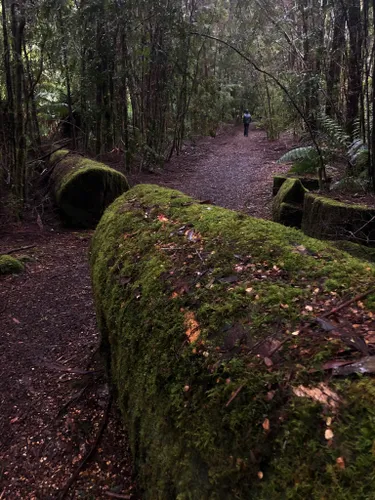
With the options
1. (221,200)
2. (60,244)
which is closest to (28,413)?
(60,244)

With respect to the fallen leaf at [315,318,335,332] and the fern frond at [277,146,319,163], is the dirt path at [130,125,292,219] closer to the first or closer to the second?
the fern frond at [277,146,319,163]

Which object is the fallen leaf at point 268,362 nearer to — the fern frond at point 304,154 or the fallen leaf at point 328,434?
the fallen leaf at point 328,434

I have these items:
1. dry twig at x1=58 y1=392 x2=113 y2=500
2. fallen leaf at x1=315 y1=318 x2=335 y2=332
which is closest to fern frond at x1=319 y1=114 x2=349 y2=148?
dry twig at x1=58 y1=392 x2=113 y2=500

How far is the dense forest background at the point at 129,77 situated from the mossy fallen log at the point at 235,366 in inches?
195

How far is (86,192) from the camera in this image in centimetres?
888

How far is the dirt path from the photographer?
11.1m

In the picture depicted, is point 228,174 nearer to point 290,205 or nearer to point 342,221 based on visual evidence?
point 290,205

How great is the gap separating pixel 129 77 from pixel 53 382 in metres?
10.1

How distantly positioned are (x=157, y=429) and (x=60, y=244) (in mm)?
6785

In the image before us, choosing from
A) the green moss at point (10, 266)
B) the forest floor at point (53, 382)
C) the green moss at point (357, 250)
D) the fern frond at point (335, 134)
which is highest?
the fern frond at point (335, 134)

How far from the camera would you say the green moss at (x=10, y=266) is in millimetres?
6680

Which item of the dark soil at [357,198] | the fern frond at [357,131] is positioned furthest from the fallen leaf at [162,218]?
the fern frond at [357,131]

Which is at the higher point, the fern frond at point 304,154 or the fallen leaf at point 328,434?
the fern frond at point 304,154

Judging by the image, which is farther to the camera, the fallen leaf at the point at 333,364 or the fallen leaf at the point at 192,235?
the fallen leaf at the point at 192,235
